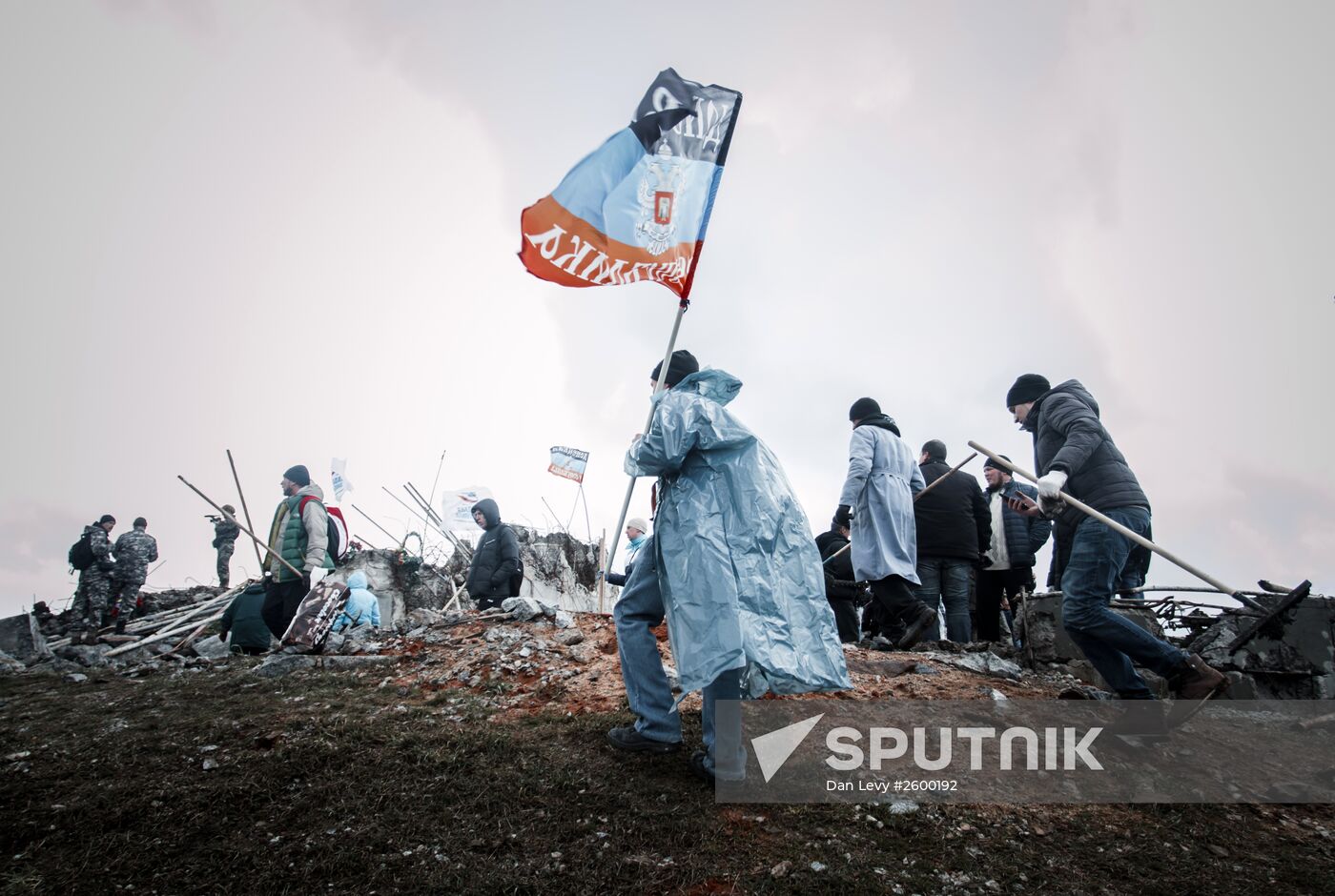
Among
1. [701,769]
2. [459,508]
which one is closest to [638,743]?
[701,769]

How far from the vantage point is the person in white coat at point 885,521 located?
210 inches

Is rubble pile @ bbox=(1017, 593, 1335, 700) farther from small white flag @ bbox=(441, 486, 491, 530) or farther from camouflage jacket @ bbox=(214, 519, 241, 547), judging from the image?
camouflage jacket @ bbox=(214, 519, 241, 547)

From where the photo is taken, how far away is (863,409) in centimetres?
585

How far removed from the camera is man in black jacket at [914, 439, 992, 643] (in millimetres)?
5754

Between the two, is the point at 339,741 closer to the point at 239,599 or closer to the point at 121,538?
the point at 239,599

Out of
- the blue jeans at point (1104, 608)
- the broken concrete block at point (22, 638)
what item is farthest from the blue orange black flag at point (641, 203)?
the broken concrete block at point (22, 638)

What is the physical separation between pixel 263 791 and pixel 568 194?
4.10 metres

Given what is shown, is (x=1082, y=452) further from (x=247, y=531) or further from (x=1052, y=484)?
(x=247, y=531)

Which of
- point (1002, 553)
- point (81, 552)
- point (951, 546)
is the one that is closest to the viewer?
point (951, 546)

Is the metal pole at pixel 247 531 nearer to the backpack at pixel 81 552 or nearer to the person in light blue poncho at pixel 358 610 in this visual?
the person in light blue poncho at pixel 358 610

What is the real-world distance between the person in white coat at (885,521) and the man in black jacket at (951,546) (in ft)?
0.99

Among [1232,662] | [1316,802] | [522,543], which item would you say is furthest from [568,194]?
[522,543]

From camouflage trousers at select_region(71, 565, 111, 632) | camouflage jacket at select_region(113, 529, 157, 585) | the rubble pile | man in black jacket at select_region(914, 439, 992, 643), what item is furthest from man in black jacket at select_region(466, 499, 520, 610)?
camouflage trousers at select_region(71, 565, 111, 632)

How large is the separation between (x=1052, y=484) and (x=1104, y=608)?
0.68 metres
